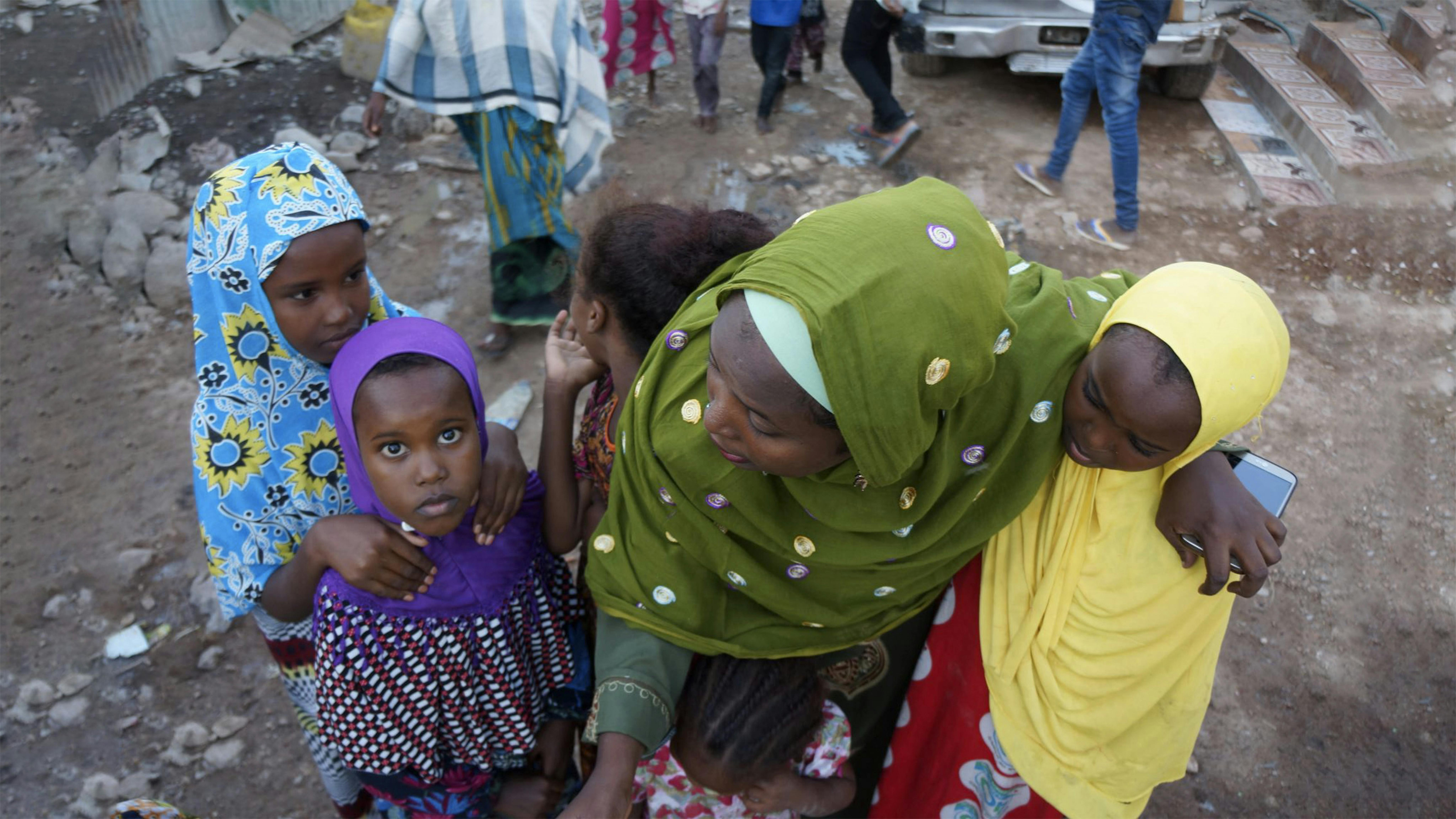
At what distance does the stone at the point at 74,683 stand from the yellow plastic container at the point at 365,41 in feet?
14.6

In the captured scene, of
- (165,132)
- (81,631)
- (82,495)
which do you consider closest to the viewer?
(81,631)

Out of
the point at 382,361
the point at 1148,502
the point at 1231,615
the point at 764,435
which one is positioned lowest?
the point at 1231,615

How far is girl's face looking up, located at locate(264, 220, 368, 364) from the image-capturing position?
1682mm

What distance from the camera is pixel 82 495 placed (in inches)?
142

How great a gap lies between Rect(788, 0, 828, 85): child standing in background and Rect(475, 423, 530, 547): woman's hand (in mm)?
5245

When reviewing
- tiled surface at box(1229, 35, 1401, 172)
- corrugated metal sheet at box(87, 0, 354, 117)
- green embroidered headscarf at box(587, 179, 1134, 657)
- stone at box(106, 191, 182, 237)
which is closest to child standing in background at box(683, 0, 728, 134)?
corrugated metal sheet at box(87, 0, 354, 117)

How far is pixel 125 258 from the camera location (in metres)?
4.59

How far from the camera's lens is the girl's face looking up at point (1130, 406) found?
126cm

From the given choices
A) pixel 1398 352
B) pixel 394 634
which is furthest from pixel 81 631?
pixel 1398 352

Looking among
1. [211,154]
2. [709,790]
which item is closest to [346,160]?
[211,154]

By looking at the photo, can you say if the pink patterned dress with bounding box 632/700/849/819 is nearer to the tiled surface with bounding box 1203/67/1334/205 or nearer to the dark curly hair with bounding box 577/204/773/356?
the dark curly hair with bounding box 577/204/773/356

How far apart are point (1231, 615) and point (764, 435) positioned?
2.90 meters

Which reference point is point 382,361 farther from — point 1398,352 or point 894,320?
point 1398,352

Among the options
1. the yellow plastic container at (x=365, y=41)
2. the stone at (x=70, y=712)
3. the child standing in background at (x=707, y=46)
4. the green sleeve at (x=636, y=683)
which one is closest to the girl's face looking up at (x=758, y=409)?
the green sleeve at (x=636, y=683)
